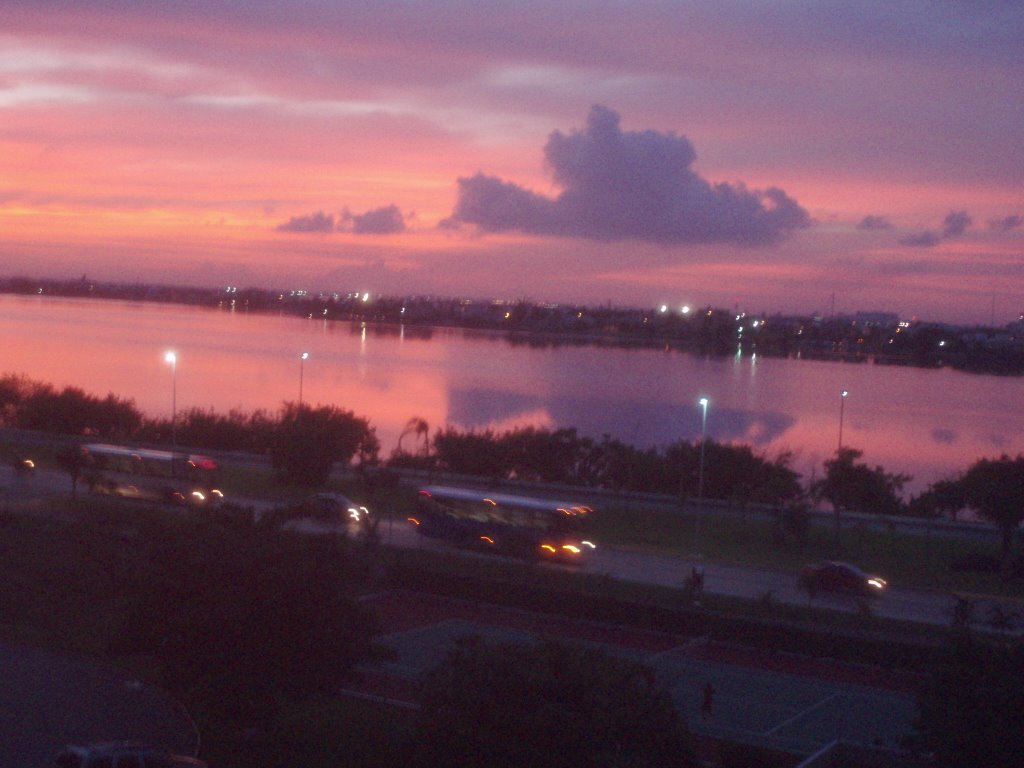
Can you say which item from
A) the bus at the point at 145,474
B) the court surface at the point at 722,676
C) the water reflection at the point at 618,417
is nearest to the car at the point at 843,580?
the court surface at the point at 722,676

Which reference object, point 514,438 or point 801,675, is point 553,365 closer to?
point 514,438

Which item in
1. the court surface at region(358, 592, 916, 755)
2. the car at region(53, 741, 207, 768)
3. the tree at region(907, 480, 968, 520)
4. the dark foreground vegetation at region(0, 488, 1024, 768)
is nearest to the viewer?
the dark foreground vegetation at region(0, 488, 1024, 768)

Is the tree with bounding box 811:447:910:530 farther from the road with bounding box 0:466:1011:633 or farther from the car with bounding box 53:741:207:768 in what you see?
the car with bounding box 53:741:207:768

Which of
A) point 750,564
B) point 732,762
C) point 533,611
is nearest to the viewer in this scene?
point 732,762

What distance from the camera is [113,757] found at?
5168mm

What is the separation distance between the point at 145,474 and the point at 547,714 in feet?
47.9

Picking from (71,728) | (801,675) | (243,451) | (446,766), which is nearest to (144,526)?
(71,728)

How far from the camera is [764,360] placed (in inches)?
2598

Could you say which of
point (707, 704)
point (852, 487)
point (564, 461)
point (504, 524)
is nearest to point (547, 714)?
point (707, 704)

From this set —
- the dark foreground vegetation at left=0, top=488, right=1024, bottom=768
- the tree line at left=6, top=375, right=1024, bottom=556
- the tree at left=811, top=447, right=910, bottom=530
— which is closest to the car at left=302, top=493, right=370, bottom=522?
the tree line at left=6, top=375, right=1024, bottom=556

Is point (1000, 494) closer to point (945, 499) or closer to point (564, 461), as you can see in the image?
point (945, 499)

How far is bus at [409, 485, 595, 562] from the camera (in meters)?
12.4

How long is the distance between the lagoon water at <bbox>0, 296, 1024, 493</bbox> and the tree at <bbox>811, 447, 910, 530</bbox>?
902 centimetres

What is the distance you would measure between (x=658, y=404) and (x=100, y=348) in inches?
1230
